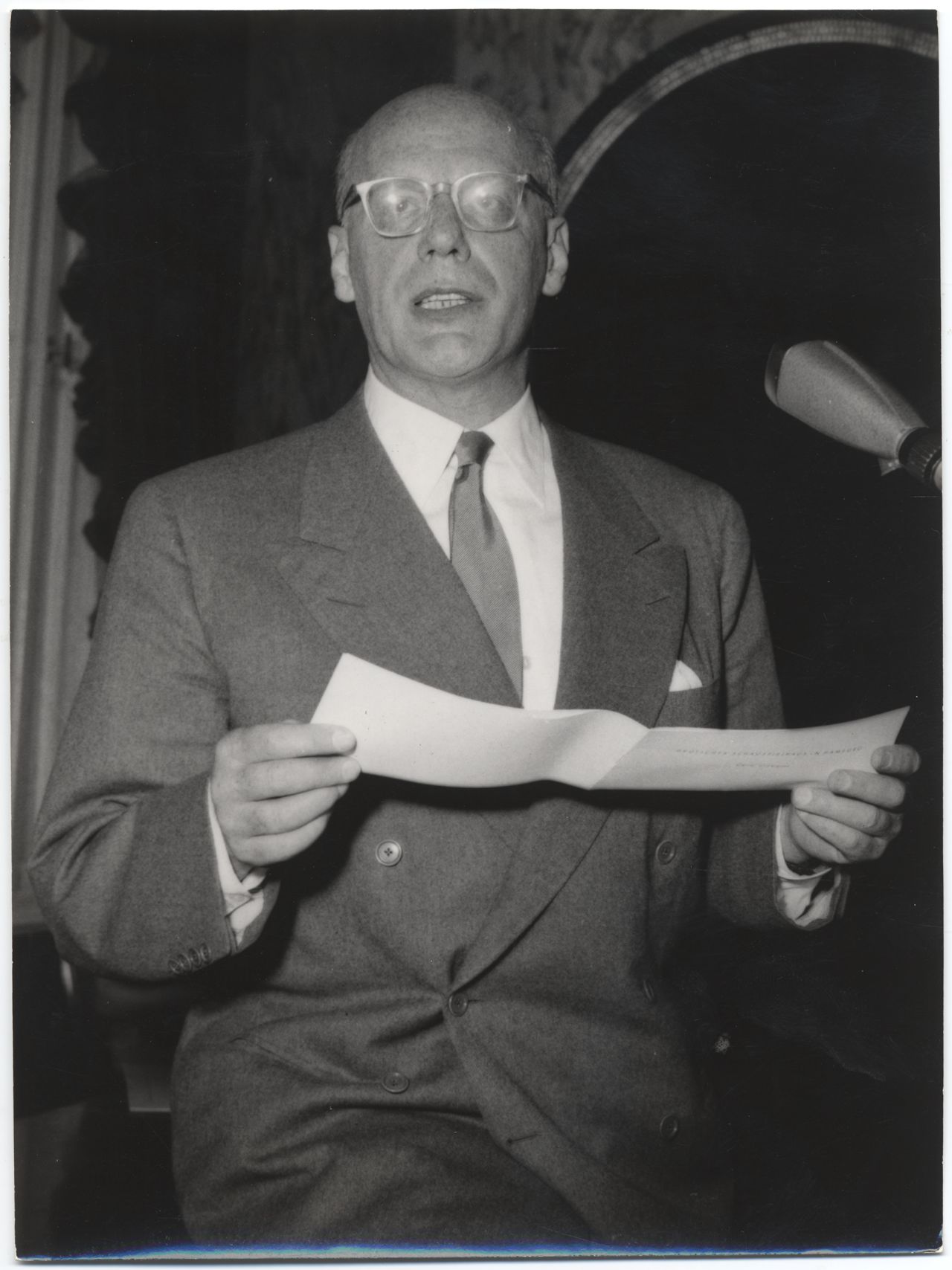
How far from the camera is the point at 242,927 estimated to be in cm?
146

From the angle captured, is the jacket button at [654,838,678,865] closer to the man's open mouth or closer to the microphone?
the microphone

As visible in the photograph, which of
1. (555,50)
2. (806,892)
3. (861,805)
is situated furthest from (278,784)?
(555,50)

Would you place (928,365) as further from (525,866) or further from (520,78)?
(525,866)

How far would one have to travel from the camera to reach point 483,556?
1664 millimetres

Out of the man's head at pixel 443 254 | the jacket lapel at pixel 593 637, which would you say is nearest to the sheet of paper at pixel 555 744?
the jacket lapel at pixel 593 637

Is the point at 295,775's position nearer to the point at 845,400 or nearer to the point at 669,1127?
the point at 669,1127

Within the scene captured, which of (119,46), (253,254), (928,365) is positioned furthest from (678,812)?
(119,46)

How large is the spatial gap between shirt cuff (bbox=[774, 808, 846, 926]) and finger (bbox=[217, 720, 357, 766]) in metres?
0.74

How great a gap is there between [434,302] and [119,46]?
1.86 feet

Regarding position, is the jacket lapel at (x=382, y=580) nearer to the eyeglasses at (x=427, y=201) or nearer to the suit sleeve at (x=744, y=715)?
the eyeglasses at (x=427, y=201)

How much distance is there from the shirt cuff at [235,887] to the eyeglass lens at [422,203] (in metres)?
0.80

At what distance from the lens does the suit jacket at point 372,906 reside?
148 cm

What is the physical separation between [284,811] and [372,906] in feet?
0.96

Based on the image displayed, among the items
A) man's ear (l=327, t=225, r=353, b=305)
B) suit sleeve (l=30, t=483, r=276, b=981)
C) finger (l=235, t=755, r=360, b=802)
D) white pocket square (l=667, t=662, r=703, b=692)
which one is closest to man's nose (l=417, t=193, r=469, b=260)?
man's ear (l=327, t=225, r=353, b=305)
